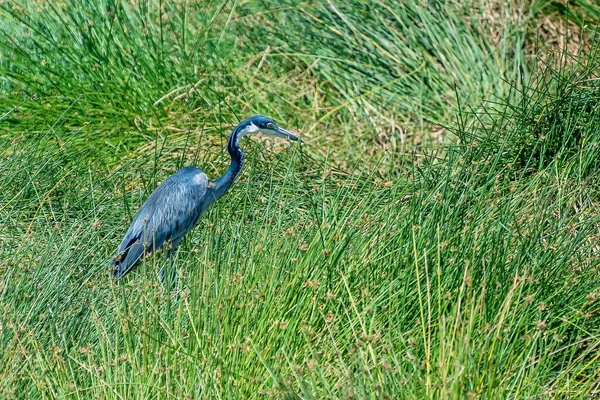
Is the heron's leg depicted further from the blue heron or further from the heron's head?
the heron's head

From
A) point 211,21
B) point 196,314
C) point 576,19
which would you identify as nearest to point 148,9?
point 211,21

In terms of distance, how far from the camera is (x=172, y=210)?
4.56m

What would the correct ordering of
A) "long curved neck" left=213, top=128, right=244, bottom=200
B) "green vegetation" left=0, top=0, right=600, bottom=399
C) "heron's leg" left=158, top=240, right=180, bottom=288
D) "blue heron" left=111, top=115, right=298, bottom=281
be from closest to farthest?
"green vegetation" left=0, top=0, right=600, bottom=399, "heron's leg" left=158, top=240, right=180, bottom=288, "blue heron" left=111, top=115, right=298, bottom=281, "long curved neck" left=213, top=128, right=244, bottom=200

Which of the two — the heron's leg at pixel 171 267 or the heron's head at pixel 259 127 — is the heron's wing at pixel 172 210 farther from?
the heron's head at pixel 259 127

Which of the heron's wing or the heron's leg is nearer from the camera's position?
the heron's leg

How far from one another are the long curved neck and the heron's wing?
0.08 m

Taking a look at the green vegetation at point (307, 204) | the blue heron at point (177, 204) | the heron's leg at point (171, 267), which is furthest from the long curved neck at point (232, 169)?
the heron's leg at point (171, 267)

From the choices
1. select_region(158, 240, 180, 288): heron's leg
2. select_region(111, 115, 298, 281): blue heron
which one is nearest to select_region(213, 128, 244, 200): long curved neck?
select_region(111, 115, 298, 281): blue heron

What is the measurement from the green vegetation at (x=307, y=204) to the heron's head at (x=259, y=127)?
18 cm

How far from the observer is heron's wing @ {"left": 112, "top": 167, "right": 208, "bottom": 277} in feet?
14.5

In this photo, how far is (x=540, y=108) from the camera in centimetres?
497

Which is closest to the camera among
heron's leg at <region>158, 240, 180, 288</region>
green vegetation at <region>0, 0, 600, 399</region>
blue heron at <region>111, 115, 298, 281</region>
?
green vegetation at <region>0, 0, 600, 399</region>

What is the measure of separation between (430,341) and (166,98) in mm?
2915

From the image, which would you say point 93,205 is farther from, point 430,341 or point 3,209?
point 430,341
